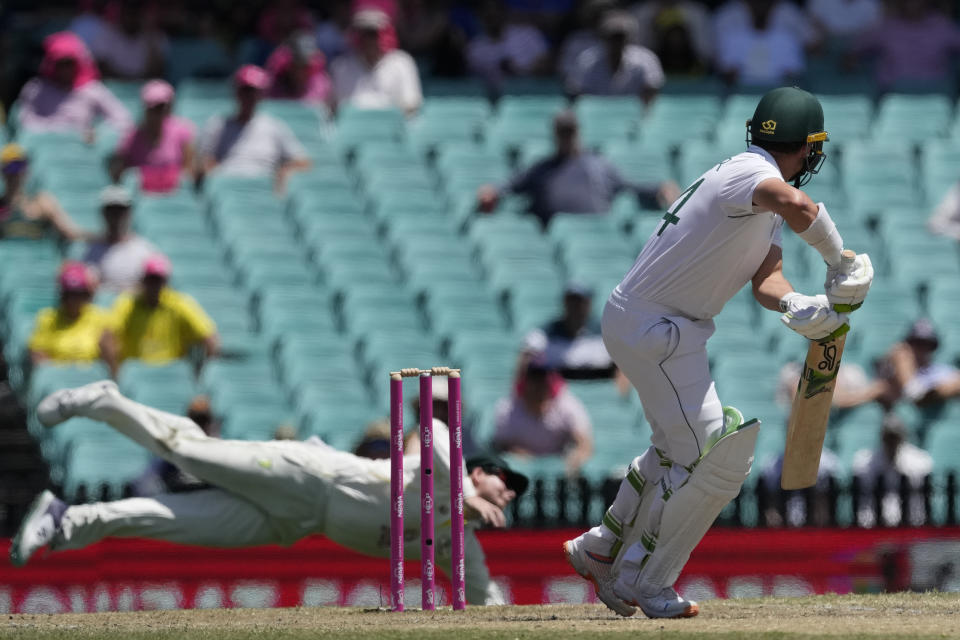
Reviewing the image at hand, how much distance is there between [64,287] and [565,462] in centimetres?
348

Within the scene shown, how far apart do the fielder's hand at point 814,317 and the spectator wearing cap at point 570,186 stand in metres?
6.88

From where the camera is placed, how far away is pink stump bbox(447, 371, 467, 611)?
7.07 m

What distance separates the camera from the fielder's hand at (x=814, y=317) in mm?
6617

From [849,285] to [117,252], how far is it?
7114 mm

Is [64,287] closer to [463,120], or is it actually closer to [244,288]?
[244,288]

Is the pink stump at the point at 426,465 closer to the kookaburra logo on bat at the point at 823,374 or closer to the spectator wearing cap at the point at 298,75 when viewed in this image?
the kookaburra logo on bat at the point at 823,374

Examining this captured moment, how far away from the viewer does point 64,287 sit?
11664mm

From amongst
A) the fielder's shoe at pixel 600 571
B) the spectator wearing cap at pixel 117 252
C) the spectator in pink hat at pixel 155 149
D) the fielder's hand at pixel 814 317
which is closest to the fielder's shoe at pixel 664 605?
the fielder's shoe at pixel 600 571

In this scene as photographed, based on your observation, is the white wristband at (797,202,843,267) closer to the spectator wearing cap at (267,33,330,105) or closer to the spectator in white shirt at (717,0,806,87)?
the spectator wearing cap at (267,33,330,105)

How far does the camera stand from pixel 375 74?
48.9ft

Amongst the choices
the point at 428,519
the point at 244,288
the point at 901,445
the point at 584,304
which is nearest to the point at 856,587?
the point at 901,445

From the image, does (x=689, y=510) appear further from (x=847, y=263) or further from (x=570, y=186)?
(x=570, y=186)

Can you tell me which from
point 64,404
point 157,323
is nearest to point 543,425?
point 157,323

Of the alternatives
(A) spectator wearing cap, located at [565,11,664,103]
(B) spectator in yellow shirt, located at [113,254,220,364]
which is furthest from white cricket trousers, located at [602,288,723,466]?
(A) spectator wearing cap, located at [565,11,664,103]
